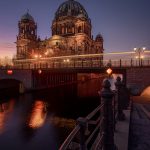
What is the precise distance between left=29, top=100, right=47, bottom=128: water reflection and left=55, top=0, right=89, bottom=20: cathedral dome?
68.4 m

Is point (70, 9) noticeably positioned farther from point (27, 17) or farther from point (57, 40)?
point (27, 17)

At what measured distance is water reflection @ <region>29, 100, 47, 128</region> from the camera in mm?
18361

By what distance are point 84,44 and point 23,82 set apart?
4159cm

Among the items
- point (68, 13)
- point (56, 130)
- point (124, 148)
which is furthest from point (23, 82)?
point (68, 13)

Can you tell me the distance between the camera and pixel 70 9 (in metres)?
87.7

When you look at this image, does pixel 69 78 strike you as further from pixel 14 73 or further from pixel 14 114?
pixel 14 114

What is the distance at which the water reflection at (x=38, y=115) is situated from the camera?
18.4 m

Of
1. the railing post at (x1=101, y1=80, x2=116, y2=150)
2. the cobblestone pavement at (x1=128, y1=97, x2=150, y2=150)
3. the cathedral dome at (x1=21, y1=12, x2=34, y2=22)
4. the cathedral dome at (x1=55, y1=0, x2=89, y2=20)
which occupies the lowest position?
the cobblestone pavement at (x1=128, y1=97, x2=150, y2=150)

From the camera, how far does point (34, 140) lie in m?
14.6

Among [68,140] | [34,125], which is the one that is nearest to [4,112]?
[34,125]

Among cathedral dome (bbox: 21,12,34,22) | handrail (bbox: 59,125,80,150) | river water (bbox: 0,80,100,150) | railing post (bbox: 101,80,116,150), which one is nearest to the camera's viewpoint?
handrail (bbox: 59,125,80,150)

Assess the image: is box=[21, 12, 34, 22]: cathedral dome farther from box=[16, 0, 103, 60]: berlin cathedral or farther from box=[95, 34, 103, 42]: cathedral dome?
box=[95, 34, 103, 42]: cathedral dome

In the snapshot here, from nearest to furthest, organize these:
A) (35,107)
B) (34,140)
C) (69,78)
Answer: (34,140), (35,107), (69,78)

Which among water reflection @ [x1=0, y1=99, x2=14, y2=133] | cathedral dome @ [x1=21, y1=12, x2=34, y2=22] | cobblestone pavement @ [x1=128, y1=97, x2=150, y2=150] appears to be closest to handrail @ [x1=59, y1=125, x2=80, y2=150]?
cobblestone pavement @ [x1=128, y1=97, x2=150, y2=150]
